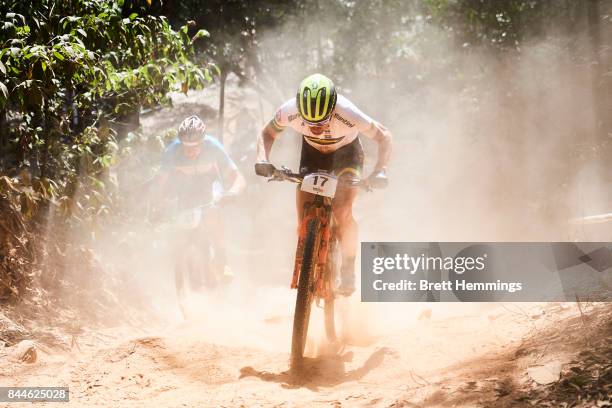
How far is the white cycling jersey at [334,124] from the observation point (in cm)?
530

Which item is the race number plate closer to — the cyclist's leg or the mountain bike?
the mountain bike

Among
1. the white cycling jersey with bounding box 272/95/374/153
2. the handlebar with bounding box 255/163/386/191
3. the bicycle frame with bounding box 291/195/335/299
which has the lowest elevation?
the bicycle frame with bounding box 291/195/335/299

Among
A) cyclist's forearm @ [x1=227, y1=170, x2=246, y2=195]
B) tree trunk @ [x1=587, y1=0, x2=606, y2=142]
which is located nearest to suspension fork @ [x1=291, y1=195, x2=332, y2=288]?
cyclist's forearm @ [x1=227, y1=170, x2=246, y2=195]

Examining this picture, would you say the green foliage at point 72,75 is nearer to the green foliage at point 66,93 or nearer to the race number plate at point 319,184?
the green foliage at point 66,93

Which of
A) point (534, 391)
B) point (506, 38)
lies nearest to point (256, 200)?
point (506, 38)

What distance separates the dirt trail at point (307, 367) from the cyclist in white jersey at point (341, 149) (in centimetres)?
83

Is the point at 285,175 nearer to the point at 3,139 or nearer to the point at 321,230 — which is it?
the point at 321,230

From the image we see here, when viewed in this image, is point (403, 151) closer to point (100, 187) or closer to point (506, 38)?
point (506, 38)

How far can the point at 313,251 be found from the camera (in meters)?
4.79

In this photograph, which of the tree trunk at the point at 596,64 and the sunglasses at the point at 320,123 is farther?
the tree trunk at the point at 596,64

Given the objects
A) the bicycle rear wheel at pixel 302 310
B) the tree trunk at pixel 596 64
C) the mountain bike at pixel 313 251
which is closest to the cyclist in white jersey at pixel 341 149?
the mountain bike at pixel 313 251

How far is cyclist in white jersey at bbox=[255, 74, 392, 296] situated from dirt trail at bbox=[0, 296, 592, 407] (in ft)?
2.71

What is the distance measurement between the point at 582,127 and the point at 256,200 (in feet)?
24.0

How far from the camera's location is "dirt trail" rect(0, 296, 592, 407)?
12.9 feet
